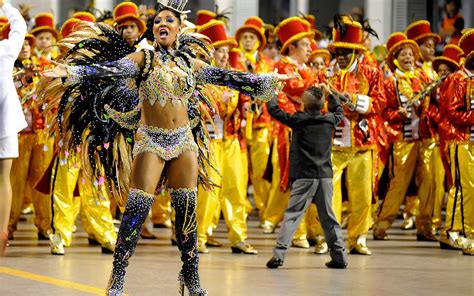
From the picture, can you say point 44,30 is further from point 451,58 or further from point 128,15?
point 451,58

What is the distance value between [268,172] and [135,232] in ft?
20.9

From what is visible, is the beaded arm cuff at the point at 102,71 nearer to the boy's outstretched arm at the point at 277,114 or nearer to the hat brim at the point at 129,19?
the boy's outstretched arm at the point at 277,114

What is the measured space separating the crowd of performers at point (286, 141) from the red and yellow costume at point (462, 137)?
11mm

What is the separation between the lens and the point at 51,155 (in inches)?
494

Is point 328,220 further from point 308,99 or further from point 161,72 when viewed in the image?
point 161,72

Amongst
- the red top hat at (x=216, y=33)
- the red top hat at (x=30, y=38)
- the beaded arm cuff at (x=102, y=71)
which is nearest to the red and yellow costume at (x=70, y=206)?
the red top hat at (x=30, y=38)

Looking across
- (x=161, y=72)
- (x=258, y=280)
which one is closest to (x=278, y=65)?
(x=258, y=280)

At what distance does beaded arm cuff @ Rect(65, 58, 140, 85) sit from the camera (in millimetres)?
8109

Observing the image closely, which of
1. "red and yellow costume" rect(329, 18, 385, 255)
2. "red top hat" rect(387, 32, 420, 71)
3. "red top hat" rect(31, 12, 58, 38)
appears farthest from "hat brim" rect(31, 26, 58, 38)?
"red and yellow costume" rect(329, 18, 385, 255)

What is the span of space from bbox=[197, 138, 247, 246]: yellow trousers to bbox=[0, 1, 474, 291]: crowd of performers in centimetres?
1

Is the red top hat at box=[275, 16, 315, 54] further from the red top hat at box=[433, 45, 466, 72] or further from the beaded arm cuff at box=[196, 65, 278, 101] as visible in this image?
the beaded arm cuff at box=[196, 65, 278, 101]

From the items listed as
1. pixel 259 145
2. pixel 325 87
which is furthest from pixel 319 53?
pixel 325 87

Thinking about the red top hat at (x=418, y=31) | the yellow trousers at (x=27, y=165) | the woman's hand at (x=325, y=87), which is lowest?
the yellow trousers at (x=27, y=165)

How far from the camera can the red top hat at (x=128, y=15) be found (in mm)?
11766
